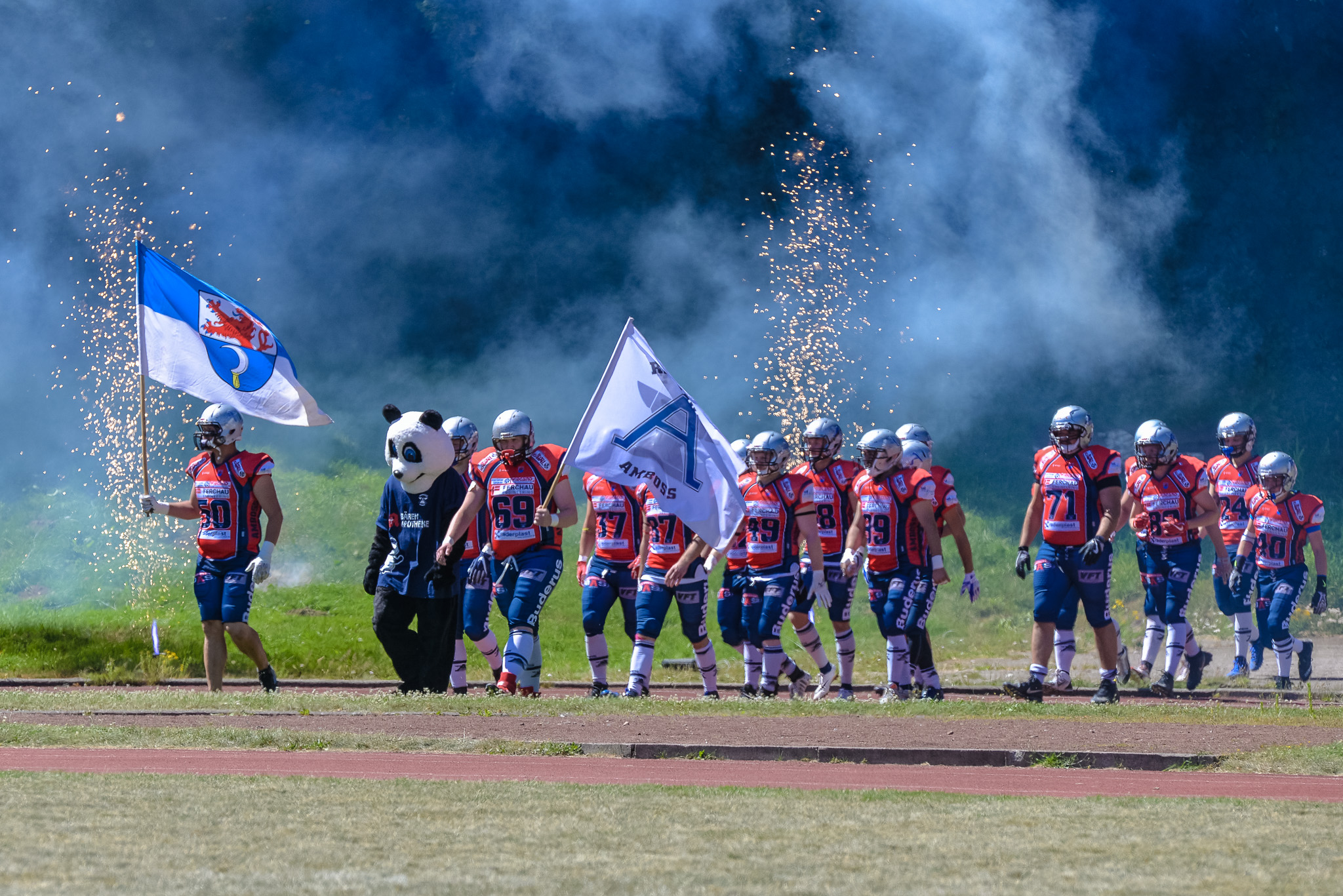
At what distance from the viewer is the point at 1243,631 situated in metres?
17.7

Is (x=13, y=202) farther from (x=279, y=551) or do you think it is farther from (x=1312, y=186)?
(x=1312, y=186)

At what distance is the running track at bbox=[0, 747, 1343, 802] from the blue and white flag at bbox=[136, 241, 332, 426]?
446cm

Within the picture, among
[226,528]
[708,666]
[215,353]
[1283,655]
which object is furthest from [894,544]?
[215,353]

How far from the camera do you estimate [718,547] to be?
463 inches

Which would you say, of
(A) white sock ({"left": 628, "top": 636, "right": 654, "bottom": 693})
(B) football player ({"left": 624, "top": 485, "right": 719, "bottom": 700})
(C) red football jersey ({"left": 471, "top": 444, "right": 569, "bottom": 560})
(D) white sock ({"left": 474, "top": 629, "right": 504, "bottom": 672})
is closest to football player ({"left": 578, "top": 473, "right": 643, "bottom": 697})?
(B) football player ({"left": 624, "top": 485, "right": 719, "bottom": 700})

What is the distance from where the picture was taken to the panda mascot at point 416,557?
41.4 ft

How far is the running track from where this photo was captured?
25.9 ft

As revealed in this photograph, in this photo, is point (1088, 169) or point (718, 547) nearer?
point (718, 547)

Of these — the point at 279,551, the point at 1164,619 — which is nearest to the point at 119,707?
the point at 1164,619

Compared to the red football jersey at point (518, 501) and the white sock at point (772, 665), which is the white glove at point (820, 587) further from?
the red football jersey at point (518, 501)

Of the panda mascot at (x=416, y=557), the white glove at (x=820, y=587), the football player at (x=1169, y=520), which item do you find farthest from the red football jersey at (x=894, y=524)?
the panda mascot at (x=416, y=557)

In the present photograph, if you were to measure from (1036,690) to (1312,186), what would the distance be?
26.5 m

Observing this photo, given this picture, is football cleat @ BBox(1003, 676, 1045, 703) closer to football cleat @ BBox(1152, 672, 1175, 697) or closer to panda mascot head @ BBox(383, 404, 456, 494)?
football cleat @ BBox(1152, 672, 1175, 697)

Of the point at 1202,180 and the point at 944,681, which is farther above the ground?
the point at 1202,180
